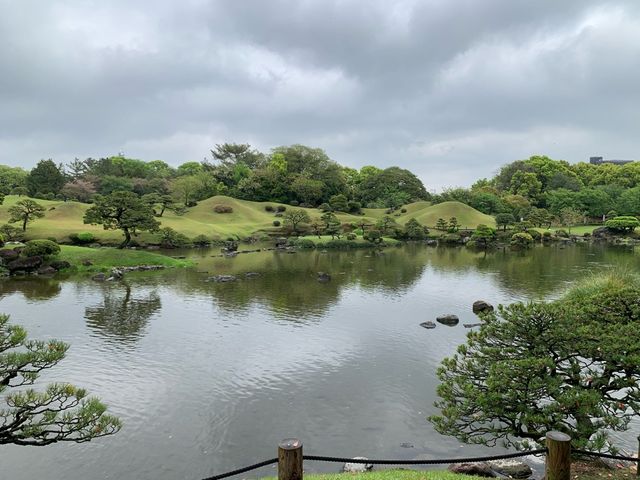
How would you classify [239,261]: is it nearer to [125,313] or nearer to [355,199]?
[125,313]

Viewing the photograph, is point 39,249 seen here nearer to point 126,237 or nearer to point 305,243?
point 126,237

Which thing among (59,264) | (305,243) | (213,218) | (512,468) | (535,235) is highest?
(213,218)

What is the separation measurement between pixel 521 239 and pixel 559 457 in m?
65.4

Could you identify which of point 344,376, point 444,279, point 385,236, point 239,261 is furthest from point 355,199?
point 344,376

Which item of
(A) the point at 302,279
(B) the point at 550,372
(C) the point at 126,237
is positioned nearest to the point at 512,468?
(B) the point at 550,372

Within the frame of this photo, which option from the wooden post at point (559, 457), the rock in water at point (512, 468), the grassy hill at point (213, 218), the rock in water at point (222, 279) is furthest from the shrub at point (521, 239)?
the wooden post at point (559, 457)

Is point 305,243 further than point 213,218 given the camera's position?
No

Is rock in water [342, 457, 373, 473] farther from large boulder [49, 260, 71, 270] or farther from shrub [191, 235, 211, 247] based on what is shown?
shrub [191, 235, 211, 247]

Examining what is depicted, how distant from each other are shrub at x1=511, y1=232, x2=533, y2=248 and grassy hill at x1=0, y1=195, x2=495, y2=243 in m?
12.9

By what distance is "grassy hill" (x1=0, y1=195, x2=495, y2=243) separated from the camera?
53.6 m

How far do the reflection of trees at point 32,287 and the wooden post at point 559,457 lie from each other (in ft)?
94.7

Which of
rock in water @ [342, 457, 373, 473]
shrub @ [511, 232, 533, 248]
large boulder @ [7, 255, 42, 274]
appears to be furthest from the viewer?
shrub @ [511, 232, 533, 248]

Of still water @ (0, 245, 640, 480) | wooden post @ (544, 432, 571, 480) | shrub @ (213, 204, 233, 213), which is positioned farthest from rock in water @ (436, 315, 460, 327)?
shrub @ (213, 204, 233, 213)

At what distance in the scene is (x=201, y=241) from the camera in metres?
59.5
